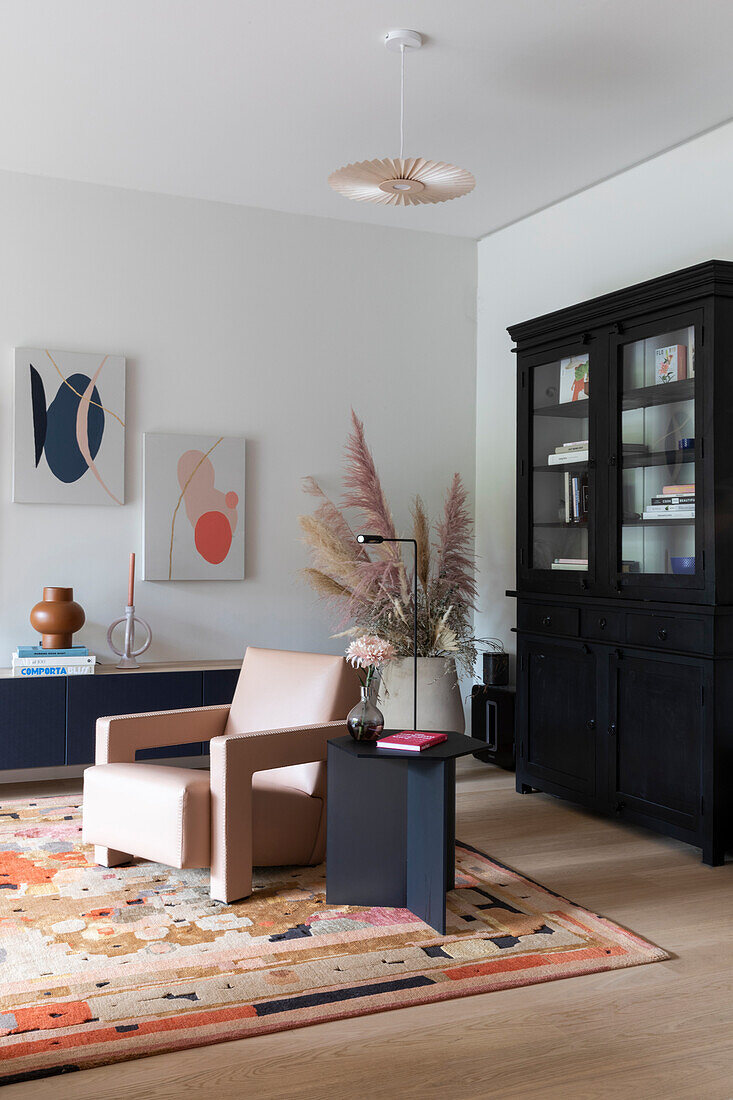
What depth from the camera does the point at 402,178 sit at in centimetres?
335

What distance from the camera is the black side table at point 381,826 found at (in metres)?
3.08

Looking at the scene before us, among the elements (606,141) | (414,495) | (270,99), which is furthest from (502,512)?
(270,99)

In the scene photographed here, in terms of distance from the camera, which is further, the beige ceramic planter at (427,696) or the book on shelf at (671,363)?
the beige ceramic planter at (427,696)

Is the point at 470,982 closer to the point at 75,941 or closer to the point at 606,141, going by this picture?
the point at 75,941

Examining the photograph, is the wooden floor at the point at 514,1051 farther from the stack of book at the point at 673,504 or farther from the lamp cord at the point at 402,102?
the lamp cord at the point at 402,102

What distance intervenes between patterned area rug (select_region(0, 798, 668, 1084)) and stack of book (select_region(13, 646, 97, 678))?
114 cm

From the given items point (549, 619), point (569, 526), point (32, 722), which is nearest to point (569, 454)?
point (569, 526)

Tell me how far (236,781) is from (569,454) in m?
2.12

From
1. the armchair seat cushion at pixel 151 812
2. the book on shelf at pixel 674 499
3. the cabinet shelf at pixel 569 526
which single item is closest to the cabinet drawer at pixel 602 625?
the cabinet shelf at pixel 569 526

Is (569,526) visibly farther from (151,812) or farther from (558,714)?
(151,812)

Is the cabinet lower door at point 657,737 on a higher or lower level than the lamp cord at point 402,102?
lower

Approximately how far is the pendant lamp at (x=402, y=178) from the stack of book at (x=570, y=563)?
161cm

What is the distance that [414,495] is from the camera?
19.1 ft

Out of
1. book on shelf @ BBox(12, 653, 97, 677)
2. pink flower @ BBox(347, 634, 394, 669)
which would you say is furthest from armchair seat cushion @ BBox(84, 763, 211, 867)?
book on shelf @ BBox(12, 653, 97, 677)
